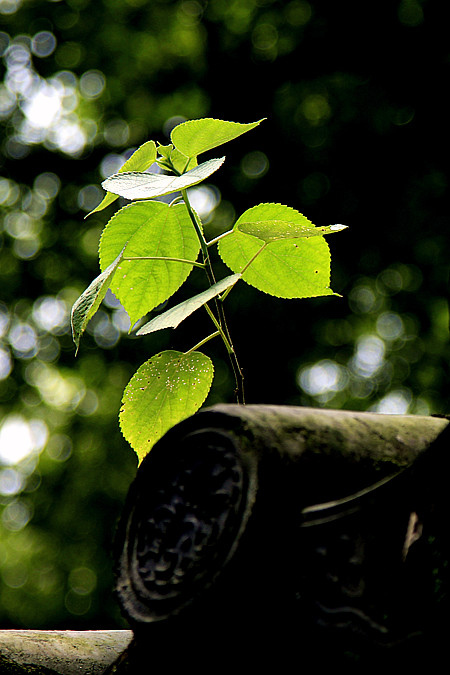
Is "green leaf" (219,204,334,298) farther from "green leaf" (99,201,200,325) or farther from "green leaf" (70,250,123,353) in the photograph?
"green leaf" (70,250,123,353)

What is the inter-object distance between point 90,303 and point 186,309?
0.27 feet

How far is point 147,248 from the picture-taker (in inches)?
27.7

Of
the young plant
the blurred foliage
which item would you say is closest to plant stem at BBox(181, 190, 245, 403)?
the young plant

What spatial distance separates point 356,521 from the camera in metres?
0.37

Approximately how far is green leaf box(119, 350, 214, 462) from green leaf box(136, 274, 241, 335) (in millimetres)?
86

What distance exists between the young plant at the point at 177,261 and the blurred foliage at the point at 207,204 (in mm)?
5094

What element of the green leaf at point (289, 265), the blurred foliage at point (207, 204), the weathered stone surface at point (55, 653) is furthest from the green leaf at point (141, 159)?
the blurred foliage at point (207, 204)

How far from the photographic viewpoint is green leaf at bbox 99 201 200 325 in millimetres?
689

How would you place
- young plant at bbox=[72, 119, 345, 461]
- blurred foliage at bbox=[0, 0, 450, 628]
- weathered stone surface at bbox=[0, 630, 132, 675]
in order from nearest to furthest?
weathered stone surface at bbox=[0, 630, 132, 675]
young plant at bbox=[72, 119, 345, 461]
blurred foliage at bbox=[0, 0, 450, 628]

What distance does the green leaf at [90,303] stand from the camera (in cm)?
55

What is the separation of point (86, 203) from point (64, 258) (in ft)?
2.16

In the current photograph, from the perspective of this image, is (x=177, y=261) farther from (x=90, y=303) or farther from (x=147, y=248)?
(x=90, y=303)

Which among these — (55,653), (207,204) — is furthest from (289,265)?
(207,204)

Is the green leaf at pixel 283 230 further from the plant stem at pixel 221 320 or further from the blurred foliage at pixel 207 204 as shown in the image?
the blurred foliage at pixel 207 204
